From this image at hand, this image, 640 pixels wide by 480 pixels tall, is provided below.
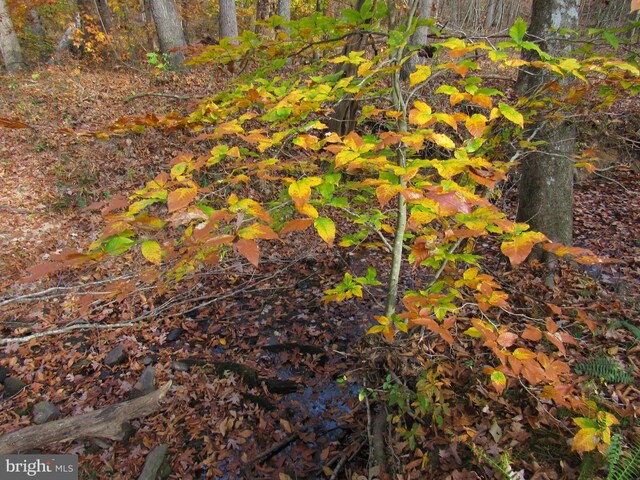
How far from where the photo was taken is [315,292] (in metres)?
5.09

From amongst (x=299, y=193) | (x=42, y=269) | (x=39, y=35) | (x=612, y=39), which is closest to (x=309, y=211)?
(x=299, y=193)

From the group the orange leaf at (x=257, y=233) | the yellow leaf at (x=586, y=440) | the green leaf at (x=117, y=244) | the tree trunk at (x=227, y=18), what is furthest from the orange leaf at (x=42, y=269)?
the tree trunk at (x=227, y=18)

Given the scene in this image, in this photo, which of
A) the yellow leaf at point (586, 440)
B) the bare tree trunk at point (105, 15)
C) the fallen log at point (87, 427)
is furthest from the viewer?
the bare tree trunk at point (105, 15)

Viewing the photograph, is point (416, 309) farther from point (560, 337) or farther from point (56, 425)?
point (56, 425)

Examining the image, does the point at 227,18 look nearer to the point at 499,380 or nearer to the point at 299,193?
the point at 299,193

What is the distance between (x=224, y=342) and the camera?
4570mm

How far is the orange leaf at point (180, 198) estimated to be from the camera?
1.40 m

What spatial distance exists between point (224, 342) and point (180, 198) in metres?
3.54

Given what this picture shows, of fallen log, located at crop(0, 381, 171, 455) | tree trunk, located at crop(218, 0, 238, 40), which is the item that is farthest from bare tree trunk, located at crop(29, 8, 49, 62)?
fallen log, located at crop(0, 381, 171, 455)

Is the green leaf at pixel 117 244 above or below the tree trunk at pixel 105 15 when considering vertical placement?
A: below

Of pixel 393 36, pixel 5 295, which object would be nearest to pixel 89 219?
pixel 5 295

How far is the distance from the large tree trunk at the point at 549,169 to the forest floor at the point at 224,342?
595 mm

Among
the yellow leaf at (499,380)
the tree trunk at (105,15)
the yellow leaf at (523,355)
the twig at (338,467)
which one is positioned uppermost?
the tree trunk at (105,15)

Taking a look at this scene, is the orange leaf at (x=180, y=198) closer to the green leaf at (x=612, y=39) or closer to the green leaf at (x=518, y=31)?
the green leaf at (x=518, y=31)
